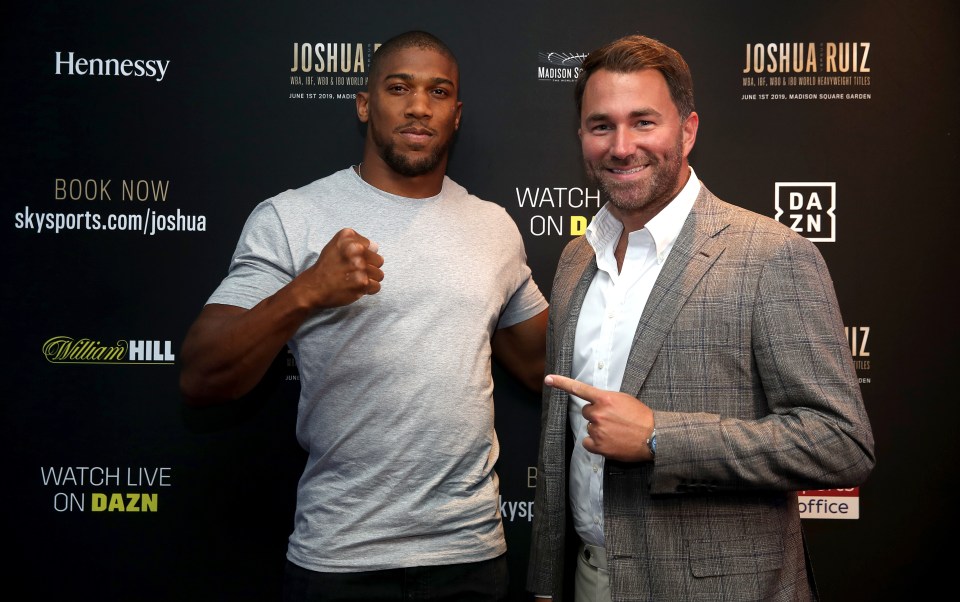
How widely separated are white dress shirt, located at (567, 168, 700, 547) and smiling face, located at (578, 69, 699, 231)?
0.19ft

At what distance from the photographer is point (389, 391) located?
6.18ft

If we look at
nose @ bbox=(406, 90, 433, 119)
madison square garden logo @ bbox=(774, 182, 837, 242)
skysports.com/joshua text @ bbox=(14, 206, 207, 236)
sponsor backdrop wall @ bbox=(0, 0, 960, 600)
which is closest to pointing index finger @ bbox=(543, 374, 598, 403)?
nose @ bbox=(406, 90, 433, 119)

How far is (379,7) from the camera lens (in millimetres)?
2473

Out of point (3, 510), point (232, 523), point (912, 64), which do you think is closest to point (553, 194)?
point (912, 64)

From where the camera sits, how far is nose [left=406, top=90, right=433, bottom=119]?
1996mm

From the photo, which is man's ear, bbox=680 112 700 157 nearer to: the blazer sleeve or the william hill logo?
the blazer sleeve

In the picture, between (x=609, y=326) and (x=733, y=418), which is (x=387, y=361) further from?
(x=733, y=418)

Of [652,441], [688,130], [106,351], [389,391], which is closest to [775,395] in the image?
[652,441]

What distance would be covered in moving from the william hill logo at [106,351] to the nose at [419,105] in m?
1.14

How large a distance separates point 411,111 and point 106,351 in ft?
4.30

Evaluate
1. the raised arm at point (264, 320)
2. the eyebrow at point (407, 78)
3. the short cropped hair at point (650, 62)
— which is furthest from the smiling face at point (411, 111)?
the short cropped hair at point (650, 62)

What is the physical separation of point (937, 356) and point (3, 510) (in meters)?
3.07

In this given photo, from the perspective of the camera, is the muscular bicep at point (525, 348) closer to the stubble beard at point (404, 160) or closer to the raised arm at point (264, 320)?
the stubble beard at point (404, 160)

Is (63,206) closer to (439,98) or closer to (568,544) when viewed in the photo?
(439,98)
